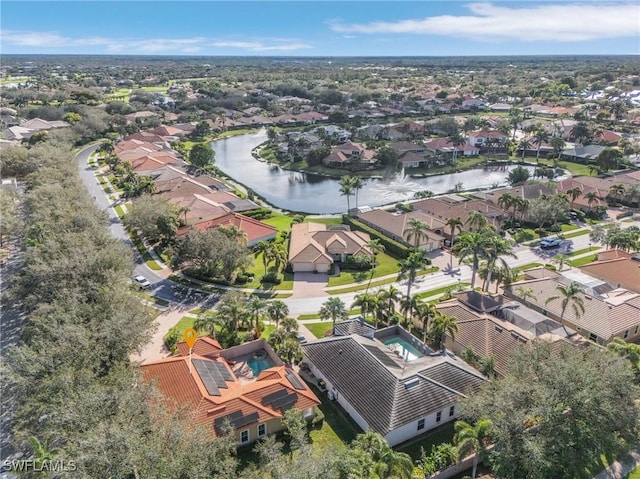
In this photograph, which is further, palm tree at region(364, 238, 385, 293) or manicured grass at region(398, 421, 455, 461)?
palm tree at region(364, 238, 385, 293)

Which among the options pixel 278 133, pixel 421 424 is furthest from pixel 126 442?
pixel 278 133

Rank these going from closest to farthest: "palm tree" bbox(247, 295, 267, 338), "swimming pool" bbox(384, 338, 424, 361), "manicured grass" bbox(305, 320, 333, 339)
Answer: "swimming pool" bbox(384, 338, 424, 361) → "palm tree" bbox(247, 295, 267, 338) → "manicured grass" bbox(305, 320, 333, 339)

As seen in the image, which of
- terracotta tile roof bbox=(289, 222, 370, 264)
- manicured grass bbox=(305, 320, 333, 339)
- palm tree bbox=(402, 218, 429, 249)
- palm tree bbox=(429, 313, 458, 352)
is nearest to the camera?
palm tree bbox=(429, 313, 458, 352)

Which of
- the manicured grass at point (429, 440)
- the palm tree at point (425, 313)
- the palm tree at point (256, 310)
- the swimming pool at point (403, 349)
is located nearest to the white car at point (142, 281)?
the palm tree at point (256, 310)

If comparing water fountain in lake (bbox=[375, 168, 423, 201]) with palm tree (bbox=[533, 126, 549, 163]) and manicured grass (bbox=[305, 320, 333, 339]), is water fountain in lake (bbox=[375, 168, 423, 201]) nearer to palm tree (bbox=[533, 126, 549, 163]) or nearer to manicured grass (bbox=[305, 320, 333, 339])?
palm tree (bbox=[533, 126, 549, 163])

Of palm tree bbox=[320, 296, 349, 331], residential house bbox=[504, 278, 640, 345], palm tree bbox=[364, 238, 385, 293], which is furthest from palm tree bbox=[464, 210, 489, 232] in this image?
palm tree bbox=[320, 296, 349, 331]

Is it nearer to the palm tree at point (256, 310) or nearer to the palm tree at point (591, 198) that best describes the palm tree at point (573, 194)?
the palm tree at point (591, 198)

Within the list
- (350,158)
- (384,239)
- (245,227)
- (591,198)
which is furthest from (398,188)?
(245,227)

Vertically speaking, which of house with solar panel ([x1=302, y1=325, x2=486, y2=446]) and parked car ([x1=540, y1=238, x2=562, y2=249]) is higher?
house with solar panel ([x1=302, y1=325, x2=486, y2=446])
